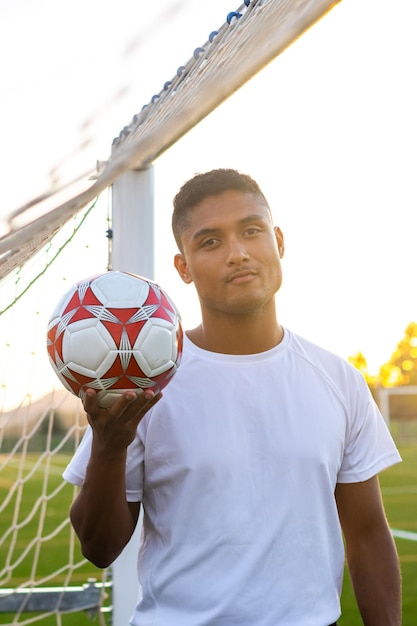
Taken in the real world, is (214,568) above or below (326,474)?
below

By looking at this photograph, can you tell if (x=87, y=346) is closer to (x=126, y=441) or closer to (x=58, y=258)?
(x=126, y=441)

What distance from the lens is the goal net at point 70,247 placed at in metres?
1.97

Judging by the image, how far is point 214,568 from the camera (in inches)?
93.8

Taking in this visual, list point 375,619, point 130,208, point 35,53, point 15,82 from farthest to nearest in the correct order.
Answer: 1. point 130,208
2. point 375,619
3. point 35,53
4. point 15,82

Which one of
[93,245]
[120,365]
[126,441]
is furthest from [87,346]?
[93,245]

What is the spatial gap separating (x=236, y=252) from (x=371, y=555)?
1.01 metres

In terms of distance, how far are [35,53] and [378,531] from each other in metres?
1.66

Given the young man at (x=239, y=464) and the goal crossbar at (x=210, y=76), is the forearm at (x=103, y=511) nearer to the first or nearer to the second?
the young man at (x=239, y=464)

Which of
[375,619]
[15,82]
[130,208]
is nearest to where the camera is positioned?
[15,82]

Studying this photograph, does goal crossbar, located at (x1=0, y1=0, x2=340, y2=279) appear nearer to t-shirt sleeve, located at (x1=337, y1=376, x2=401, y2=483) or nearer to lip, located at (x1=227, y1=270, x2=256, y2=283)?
lip, located at (x1=227, y1=270, x2=256, y2=283)

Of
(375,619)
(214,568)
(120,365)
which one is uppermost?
(120,365)

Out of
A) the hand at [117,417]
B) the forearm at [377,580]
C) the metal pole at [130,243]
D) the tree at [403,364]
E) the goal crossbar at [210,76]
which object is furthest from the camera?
the tree at [403,364]

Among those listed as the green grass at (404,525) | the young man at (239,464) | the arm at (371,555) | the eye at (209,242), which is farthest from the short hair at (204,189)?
the green grass at (404,525)

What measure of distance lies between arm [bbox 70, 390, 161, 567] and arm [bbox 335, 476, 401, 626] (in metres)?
0.65
